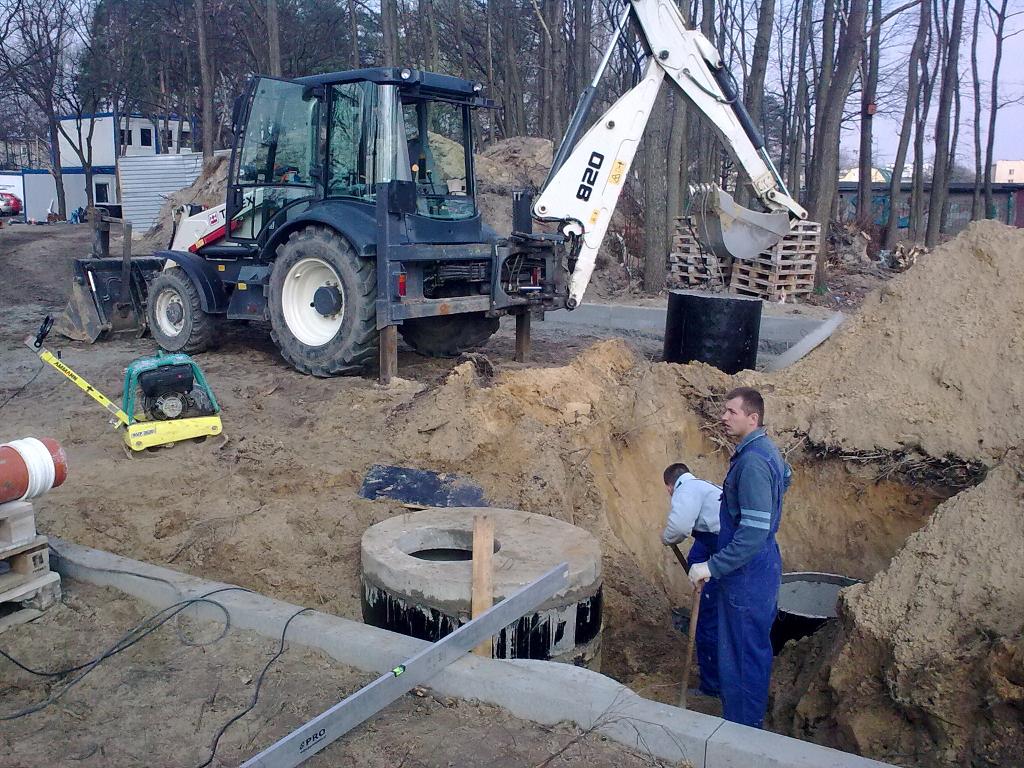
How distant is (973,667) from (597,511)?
3.48 m

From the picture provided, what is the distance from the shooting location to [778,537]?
752cm

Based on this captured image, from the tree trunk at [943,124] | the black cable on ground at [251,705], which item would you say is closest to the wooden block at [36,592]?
the black cable on ground at [251,705]

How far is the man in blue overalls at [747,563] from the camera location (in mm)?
4254

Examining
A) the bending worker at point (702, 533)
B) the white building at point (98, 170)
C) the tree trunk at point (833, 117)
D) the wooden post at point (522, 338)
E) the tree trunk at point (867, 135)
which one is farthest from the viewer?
the white building at point (98, 170)

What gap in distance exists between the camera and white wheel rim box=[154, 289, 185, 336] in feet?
34.2

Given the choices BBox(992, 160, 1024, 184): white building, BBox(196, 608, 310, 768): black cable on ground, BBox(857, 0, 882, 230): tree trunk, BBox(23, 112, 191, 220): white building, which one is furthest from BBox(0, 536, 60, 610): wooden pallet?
BBox(992, 160, 1024, 184): white building

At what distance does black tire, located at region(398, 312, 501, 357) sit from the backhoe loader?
0.02 m

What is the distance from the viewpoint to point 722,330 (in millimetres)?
9211

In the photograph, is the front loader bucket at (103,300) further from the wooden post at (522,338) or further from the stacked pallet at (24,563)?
the stacked pallet at (24,563)

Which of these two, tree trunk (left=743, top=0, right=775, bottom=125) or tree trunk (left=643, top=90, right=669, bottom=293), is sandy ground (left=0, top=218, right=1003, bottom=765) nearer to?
tree trunk (left=643, top=90, right=669, bottom=293)

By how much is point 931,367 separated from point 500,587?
460 centimetres

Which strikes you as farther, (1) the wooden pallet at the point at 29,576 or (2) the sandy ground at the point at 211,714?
(1) the wooden pallet at the point at 29,576

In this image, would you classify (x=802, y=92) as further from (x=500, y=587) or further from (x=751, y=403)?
(x=500, y=587)

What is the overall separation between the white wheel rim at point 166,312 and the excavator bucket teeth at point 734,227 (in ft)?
24.8
